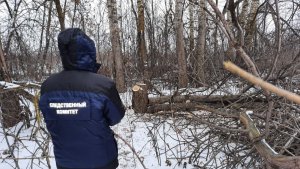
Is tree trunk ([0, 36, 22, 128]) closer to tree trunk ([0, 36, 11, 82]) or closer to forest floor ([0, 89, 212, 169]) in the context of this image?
tree trunk ([0, 36, 11, 82])

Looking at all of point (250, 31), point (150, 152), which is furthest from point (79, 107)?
point (150, 152)

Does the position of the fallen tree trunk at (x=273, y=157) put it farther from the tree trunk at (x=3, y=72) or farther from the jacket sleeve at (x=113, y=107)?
the tree trunk at (x=3, y=72)

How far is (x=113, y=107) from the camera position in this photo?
2.40m

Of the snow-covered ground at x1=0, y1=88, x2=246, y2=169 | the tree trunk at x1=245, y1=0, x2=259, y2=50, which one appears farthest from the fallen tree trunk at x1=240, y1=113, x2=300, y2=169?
the snow-covered ground at x1=0, y1=88, x2=246, y2=169

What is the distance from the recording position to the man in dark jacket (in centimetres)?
232

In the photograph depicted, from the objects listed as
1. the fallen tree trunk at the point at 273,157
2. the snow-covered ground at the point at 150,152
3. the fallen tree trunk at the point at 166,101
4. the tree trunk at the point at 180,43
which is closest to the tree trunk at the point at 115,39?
the tree trunk at the point at 180,43

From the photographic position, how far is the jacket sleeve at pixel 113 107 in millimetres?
2379

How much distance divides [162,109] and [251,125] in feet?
14.8

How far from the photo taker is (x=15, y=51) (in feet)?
41.0

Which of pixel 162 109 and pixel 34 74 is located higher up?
pixel 34 74

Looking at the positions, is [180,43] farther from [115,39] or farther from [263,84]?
[263,84]

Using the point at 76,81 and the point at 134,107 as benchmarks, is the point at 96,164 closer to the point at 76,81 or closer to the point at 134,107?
the point at 76,81

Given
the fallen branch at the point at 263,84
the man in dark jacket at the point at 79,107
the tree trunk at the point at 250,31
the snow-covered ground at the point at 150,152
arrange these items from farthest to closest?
the snow-covered ground at the point at 150,152 < the tree trunk at the point at 250,31 < the man in dark jacket at the point at 79,107 < the fallen branch at the point at 263,84

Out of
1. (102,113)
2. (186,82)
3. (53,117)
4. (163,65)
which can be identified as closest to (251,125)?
(102,113)
